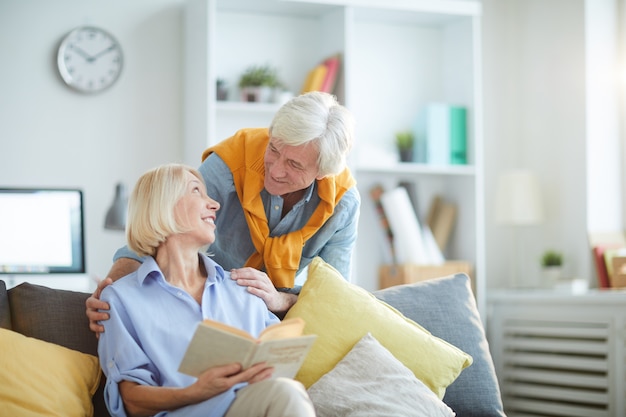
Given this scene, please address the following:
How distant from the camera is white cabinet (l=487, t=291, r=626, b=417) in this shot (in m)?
3.86

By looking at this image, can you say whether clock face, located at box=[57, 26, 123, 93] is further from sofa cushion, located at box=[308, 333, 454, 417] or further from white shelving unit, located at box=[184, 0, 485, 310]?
sofa cushion, located at box=[308, 333, 454, 417]

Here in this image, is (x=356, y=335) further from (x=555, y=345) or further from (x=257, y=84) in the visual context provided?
(x=257, y=84)

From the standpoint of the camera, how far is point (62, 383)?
2008 mm

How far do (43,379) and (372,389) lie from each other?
771 mm

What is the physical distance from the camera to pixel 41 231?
3818 mm

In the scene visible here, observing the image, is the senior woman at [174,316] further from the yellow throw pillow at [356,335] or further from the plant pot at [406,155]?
the plant pot at [406,155]

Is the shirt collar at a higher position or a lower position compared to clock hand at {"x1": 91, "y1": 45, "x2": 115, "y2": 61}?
lower

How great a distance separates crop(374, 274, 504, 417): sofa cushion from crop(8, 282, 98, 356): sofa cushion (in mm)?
838

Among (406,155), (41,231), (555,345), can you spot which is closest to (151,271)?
(41,231)

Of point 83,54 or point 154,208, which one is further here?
point 83,54

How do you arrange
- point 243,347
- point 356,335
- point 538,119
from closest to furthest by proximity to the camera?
point 243,347
point 356,335
point 538,119

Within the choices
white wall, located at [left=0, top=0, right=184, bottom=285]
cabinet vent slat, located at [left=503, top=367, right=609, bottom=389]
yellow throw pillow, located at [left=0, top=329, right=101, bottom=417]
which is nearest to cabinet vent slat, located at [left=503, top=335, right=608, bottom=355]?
cabinet vent slat, located at [left=503, top=367, right=609, bottom=389]

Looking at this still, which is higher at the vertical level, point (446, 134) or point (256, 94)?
point (256, 94)

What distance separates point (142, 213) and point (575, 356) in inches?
105
